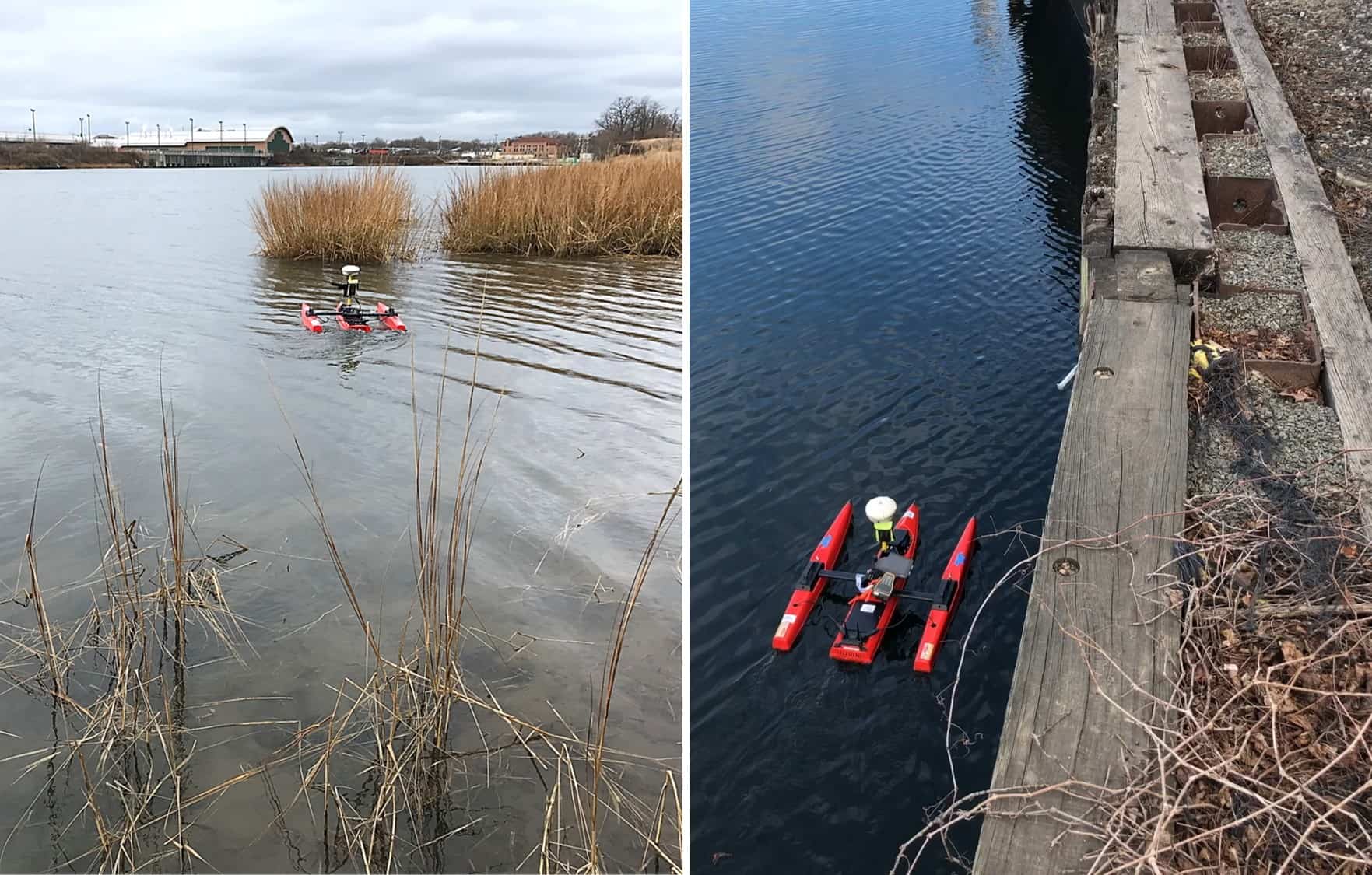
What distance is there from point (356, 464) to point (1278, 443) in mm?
5501

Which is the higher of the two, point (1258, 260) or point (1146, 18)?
point (1146, 18)

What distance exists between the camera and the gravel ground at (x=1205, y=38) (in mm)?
6875

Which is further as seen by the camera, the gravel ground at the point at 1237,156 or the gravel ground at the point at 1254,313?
the gravel ground at the point at 1237,156

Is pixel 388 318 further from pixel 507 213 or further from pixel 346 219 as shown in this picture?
pixel 507 213

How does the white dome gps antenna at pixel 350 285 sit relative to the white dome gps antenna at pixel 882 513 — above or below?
above

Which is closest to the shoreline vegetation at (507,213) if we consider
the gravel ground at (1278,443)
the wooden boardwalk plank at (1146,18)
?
the wooden boardwalk plank at (1146,18)

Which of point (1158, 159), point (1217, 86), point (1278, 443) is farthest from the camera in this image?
point (1217, 86)

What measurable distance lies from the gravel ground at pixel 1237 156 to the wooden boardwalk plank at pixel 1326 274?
0.16ft

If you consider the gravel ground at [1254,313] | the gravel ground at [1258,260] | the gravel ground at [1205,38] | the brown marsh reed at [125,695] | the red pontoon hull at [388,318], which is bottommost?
the brown marsh reed at [125,695]

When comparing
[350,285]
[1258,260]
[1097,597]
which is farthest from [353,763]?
[350,285]

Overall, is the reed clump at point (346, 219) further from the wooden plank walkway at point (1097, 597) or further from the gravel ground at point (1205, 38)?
the wooden plank walkway at point (1097, 597)

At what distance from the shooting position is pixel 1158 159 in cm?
491

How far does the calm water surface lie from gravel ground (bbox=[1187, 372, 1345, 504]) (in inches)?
78.1

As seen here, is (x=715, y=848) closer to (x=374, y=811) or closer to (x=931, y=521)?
(x=374, y=811)
